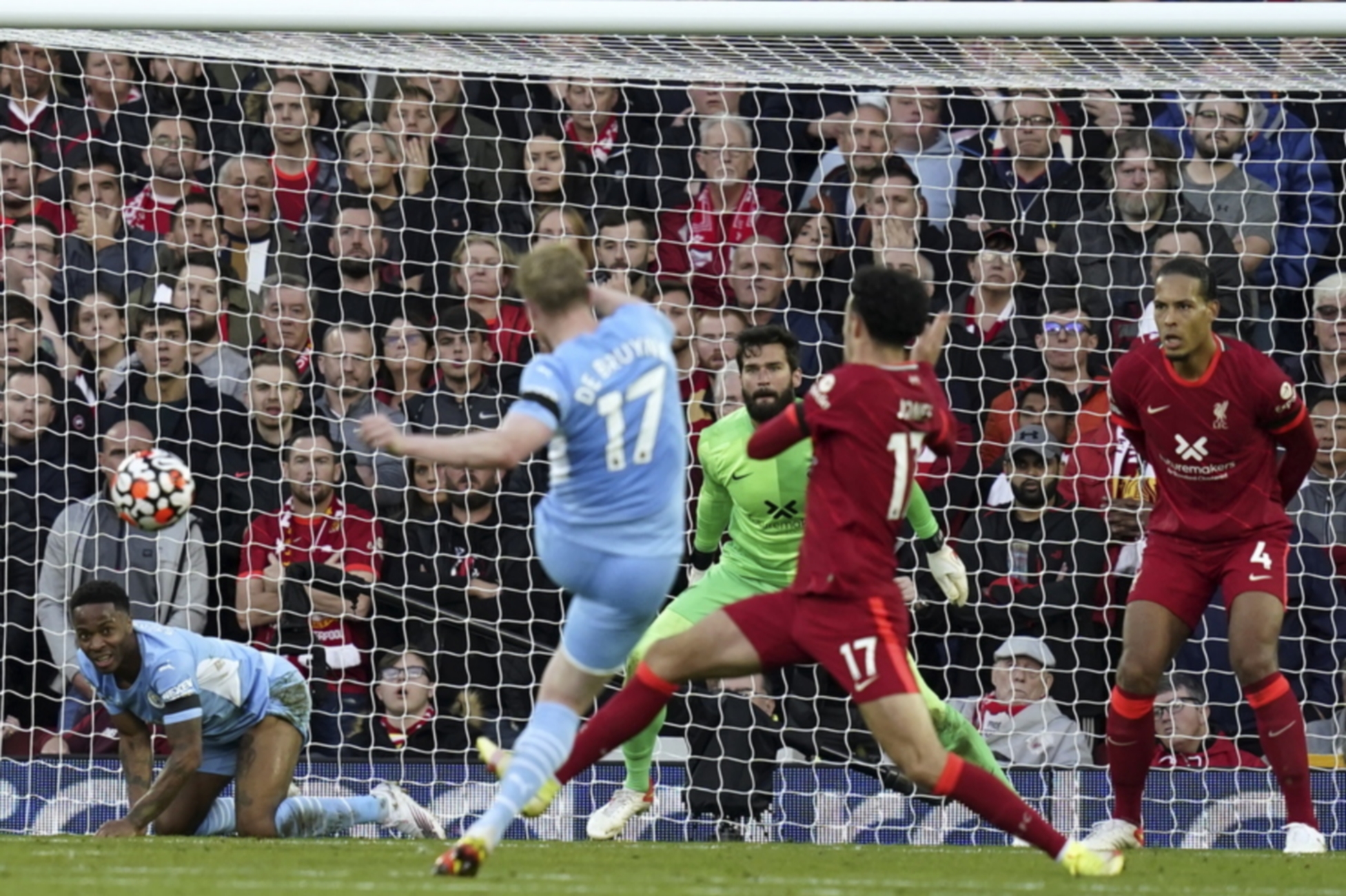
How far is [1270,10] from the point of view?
784 centimetres

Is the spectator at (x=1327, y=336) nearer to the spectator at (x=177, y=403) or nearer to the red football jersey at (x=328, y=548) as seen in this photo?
the red football jersey at (x=328, y=548)

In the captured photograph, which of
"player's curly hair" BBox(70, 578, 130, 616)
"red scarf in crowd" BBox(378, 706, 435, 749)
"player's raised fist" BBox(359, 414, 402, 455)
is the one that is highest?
"player's curly hair" BBox(70, 578, 130, 616)

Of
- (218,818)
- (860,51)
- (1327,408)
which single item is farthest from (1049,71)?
(218,818)

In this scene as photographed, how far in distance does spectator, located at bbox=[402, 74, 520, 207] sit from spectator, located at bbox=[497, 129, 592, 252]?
0.09 m

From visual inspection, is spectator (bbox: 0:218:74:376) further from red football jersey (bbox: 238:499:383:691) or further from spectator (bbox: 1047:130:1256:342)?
spectator (bbox: 1047:130:1256:342)

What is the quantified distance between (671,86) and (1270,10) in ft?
11.6

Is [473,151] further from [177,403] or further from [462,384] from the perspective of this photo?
[177,403]

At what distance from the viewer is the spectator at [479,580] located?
9.87 metres

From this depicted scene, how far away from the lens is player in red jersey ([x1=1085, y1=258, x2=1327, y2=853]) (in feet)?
24.0

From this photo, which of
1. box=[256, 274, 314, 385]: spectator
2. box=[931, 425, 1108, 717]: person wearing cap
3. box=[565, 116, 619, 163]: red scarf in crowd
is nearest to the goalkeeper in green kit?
box=[931, 425, 1108, 717]: person wearing cap

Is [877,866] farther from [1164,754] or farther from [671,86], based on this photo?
[671,86]

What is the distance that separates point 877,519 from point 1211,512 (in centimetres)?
198

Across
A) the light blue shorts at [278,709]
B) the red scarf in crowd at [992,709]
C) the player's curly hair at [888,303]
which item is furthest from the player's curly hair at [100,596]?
the red scarf in crowd at [992,709]

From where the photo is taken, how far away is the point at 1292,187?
10.2 metres
